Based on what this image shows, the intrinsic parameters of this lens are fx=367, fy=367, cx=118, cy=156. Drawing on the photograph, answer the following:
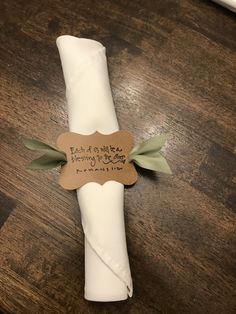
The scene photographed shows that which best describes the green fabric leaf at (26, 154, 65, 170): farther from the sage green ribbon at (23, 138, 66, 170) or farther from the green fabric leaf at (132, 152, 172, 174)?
the green fabric leaf at (132, 152, 172, 174)

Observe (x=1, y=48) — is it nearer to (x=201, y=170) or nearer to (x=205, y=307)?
(x=201, y=170)

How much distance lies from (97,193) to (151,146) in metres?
0.12

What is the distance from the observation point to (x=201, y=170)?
2.19 feet

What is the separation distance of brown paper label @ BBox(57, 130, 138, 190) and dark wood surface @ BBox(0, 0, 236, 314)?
5cm

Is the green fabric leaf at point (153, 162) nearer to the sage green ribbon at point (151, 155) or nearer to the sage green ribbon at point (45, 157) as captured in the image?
the sage green ribbon at point (151, 155)

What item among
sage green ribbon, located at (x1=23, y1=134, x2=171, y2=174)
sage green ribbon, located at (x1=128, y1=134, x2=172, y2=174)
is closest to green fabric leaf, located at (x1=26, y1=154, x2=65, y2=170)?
sage green ribbon, located at (x1=23, y1=134, x2=171, y2=174)

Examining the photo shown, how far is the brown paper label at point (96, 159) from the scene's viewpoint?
0.61 metres

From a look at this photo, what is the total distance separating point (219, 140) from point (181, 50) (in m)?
0.21

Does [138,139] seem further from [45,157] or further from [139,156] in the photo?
[45,157]

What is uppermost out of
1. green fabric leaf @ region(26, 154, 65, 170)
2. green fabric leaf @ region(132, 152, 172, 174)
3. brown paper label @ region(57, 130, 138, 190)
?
green fabric leaf @ region(132, 152, 172, 174)

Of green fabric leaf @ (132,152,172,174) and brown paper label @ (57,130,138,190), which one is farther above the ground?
green fabric leaf @ (132,152,172,174)

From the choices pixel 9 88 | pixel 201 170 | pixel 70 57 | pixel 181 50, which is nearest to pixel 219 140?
pixel 201 170

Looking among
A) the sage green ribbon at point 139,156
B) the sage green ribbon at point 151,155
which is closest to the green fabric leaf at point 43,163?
the sage green ribbon at point 139,156

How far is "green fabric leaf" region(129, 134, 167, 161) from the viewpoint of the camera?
24.1 inches
